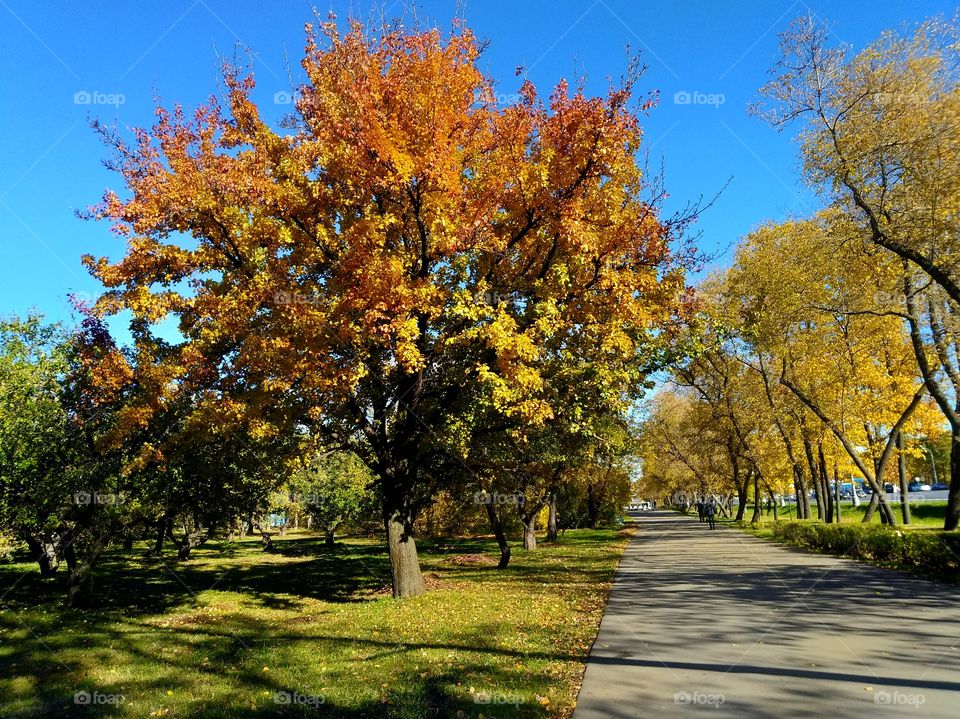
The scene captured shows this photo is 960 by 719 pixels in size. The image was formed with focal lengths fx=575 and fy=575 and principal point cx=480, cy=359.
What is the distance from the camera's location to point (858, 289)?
18.6 metres

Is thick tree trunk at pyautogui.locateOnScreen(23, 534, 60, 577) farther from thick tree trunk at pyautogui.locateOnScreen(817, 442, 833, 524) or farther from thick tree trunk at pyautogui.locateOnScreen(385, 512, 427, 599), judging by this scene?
thick tree trunk at pyautogui.locateOnScreen(817, 442, 833, 524)

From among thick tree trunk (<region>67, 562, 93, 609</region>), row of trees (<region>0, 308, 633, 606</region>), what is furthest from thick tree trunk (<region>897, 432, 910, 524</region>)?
thick tree trunk (<region>67, 562, 93, 609</region>)

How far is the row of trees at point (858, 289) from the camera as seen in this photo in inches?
504

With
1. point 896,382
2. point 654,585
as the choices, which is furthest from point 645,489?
point 654,585

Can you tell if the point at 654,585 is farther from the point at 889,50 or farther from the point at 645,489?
the point at 645,489

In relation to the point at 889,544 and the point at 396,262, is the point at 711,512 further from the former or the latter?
the point at 396,262

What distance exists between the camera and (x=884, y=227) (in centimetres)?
1362

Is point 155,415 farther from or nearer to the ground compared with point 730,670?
farther from the ground

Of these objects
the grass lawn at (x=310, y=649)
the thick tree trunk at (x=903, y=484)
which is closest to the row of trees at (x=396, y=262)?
the grass lawn at (x=310, y=649)

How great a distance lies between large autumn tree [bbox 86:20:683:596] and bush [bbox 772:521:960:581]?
951 centimetres

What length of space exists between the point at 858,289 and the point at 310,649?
19059mm

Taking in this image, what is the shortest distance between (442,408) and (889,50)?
13500 millimetres

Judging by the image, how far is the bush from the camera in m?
14.0

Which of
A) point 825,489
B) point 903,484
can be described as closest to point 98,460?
point 903,484
